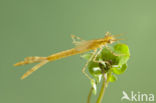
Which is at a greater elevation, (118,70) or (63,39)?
(63,39)

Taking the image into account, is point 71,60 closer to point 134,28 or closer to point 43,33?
point 43,33

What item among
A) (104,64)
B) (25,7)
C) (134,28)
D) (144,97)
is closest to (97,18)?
(134,28)

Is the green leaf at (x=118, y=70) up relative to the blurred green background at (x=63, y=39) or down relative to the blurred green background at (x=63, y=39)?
down

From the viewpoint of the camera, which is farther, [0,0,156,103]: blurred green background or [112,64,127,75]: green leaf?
[0,0,156,103]: blurred green background

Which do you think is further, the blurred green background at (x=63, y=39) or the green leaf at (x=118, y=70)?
the blurred green background at (x=63, y=39)

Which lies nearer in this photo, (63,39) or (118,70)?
Answer: (118,70)

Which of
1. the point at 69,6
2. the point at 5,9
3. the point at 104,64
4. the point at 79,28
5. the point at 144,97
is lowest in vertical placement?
the point at 144,97

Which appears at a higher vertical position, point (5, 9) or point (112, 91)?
point (5, 9)

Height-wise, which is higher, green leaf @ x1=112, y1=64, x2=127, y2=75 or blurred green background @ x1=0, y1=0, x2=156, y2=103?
blurred green background @ x1=0, y1=0, x2=156, y2=103
